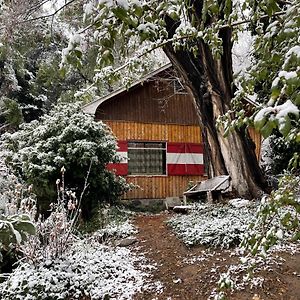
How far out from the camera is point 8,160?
33.6 ft

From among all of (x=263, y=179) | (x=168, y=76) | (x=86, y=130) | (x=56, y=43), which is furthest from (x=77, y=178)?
(x=56, y=43)

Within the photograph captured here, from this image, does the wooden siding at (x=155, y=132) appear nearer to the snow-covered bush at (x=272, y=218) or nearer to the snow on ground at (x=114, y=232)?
the snow on ground at (x=114, y=232)

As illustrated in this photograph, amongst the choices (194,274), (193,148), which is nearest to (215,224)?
(194,274)

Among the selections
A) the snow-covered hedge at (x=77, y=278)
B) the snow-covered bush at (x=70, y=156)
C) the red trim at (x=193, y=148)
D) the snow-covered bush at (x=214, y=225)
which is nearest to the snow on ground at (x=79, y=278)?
the snow-covered hedge at (x=77, y=278)

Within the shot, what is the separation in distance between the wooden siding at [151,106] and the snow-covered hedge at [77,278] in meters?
7.72

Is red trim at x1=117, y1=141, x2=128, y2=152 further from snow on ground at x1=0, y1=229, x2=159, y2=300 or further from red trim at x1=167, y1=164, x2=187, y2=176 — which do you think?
snow on ground at x1=0, y1=229, x2=159, y2=300

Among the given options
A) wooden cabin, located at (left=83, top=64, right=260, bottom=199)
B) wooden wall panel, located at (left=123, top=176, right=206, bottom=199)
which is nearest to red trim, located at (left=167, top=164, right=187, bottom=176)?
wooden cabin, located at (left=83, top=64, right=260, bottom=199)

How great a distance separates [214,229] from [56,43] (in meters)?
14.0

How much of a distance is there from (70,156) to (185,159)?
18.4ft

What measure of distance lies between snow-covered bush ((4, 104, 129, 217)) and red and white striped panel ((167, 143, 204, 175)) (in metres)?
3.57

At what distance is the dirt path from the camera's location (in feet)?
14.5

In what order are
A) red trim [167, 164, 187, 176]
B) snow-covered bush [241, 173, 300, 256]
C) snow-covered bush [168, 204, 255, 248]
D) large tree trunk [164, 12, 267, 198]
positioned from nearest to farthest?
1. snow-covered bush [241, 173, 300, 256]
2. snow-covered bush [168, 204, 255, 248]
3. large tree trunk [164, 12, 267, 198]
4. red trim [167, 164, 187, 176]

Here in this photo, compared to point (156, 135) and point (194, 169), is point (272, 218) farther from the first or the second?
point (194, 169)

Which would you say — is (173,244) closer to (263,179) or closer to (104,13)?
(263,179)
